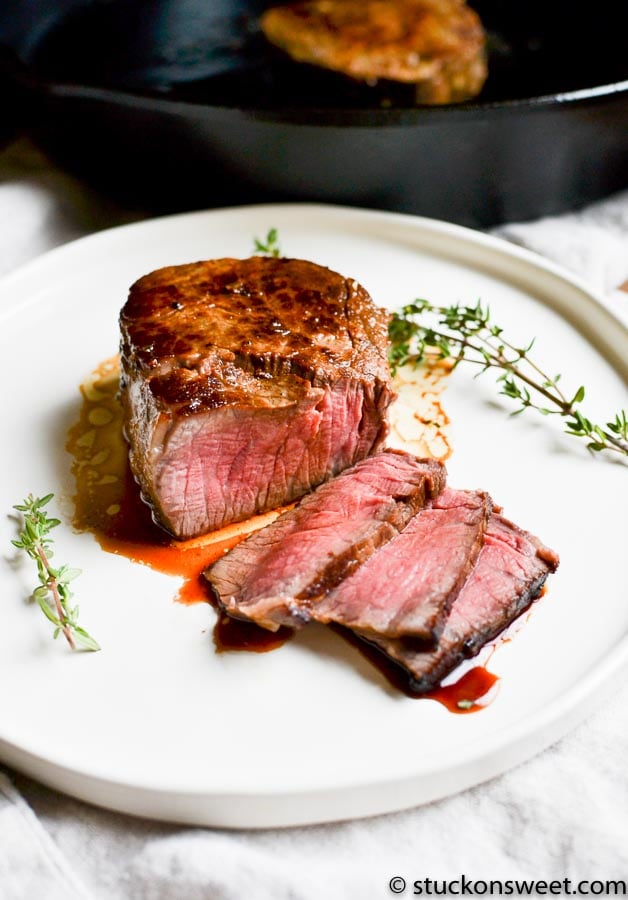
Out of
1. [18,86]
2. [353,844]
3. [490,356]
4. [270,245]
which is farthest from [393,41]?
[353,844]

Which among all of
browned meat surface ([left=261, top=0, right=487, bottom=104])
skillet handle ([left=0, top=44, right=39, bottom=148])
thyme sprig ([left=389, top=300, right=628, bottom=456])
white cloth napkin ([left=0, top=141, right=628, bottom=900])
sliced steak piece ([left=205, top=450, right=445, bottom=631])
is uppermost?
browned meat surface ([left=261, top=0, right=487, bottom=104])

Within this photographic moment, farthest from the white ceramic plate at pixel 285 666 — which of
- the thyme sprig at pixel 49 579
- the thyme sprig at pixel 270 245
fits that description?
the thyme sprig at pixel 270 245

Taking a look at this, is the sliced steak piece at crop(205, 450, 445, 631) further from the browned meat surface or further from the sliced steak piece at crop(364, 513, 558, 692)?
the browned meat surface

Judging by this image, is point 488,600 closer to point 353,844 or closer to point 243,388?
point 353,844

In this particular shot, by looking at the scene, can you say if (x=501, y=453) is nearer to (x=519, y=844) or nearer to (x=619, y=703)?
(x=619, y=703)

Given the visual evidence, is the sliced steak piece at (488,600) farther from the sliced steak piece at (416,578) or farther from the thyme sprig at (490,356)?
the thyme sprig at (490,356)

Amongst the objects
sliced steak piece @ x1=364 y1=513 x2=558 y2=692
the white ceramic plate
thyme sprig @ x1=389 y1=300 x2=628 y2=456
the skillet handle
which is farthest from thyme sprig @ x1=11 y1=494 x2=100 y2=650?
the skillet handle
